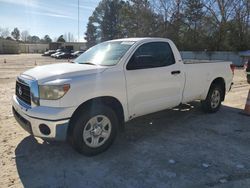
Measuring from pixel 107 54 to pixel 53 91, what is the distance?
1489mm

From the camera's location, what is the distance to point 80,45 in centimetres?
8644

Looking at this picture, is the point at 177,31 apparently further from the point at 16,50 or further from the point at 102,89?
the point at 16,50

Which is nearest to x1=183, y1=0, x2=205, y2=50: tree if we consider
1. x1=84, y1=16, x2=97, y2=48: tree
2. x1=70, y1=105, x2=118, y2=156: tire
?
x1=70, y1=105, x2=118, y2=156: tire

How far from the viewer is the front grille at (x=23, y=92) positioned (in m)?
4.08

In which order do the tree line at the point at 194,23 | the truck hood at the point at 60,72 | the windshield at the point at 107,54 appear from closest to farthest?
the truck hood at the point at 60,72 < the windshield at the point at 107,54 < the tree line at the point at 194,23

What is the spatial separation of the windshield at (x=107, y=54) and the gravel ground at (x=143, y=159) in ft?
4.86

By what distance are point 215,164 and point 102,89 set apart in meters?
2.05

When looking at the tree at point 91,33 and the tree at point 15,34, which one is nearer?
the tree at point 91,33

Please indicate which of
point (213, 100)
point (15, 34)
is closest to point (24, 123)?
point (213, 100)

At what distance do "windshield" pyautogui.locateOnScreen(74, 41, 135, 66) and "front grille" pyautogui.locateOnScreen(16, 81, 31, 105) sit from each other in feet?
3.91

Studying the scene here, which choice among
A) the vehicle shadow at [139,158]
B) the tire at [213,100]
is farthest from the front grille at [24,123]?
the tire at [213,100]

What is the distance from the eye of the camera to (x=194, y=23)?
130 ft

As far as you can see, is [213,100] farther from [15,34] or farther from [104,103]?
[15,34]

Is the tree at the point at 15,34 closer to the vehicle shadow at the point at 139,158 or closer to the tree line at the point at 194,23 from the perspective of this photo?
the tree line at the point at 194,23
